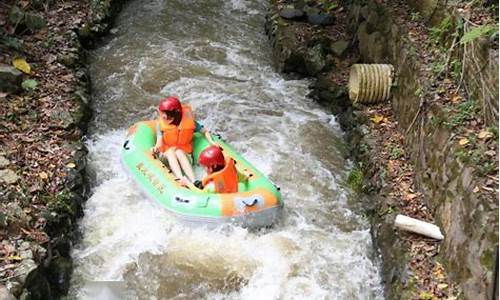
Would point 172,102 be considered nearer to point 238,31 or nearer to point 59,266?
point 59,266

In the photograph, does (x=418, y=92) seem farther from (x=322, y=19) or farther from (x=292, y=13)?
(x=292, y=13)

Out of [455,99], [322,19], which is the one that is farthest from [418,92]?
[322,19]

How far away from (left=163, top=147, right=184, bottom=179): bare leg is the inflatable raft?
2.9 inches

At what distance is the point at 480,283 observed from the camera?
5.32 metres

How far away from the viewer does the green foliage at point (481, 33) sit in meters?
6.55

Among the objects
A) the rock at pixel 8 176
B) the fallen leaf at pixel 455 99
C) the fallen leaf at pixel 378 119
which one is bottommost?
the rock at pixel 8 176

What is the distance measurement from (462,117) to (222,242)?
284cm

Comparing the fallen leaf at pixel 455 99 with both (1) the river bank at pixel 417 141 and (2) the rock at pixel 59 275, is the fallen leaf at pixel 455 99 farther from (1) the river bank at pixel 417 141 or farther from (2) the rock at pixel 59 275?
(2) the rock at pixel 59 275

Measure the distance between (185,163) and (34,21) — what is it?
4.26 meters

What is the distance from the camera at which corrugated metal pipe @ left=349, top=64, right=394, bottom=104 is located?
8.67 m

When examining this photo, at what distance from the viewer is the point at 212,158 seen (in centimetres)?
698

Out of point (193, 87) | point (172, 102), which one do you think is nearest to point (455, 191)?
point (172, 102)

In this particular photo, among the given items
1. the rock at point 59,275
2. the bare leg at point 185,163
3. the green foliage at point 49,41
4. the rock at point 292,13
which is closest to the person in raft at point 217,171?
the bare leg at point 185,163

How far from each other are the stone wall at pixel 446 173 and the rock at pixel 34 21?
5.29m
